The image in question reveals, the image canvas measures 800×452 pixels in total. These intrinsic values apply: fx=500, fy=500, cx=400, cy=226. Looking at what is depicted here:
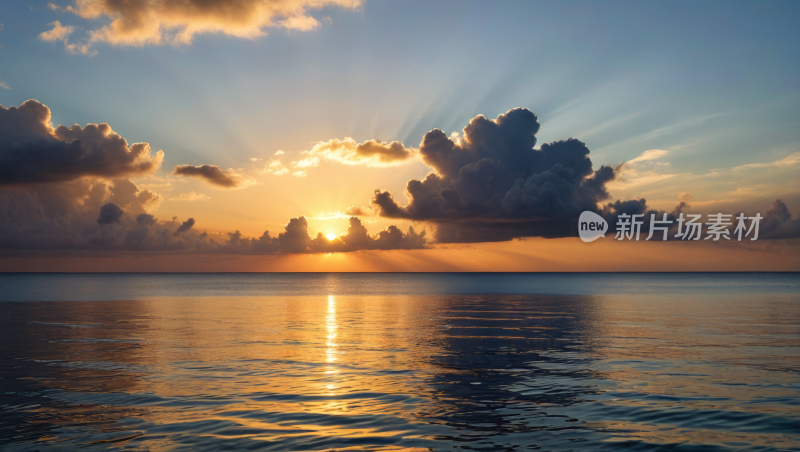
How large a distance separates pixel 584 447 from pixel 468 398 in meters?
6.49

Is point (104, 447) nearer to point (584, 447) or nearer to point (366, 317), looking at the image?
point (584, 447)

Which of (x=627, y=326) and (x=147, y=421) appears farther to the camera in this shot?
(x=627, y=326)

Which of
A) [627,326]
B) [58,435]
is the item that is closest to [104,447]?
[58,435]

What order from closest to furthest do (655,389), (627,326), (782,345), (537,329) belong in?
1. (655,389)
2. (782,345)
3. (537,329)
4. (627,326)

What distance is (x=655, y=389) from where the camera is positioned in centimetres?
2189

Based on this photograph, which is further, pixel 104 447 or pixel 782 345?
pixel 782 345

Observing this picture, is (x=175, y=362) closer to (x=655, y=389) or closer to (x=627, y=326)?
(x=655, y=389)

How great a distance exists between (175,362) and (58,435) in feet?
45.1

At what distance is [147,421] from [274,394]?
5254mm

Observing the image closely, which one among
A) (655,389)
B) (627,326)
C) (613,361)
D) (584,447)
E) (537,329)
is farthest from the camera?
(627,326)

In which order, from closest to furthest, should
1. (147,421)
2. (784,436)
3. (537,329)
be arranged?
(784,436) < (147,421) < (537,329)

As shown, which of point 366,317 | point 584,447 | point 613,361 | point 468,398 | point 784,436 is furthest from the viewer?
point 366,317

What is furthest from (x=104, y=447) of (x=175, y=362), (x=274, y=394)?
(x=175, y=362)

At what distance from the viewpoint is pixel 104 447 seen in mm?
14789
